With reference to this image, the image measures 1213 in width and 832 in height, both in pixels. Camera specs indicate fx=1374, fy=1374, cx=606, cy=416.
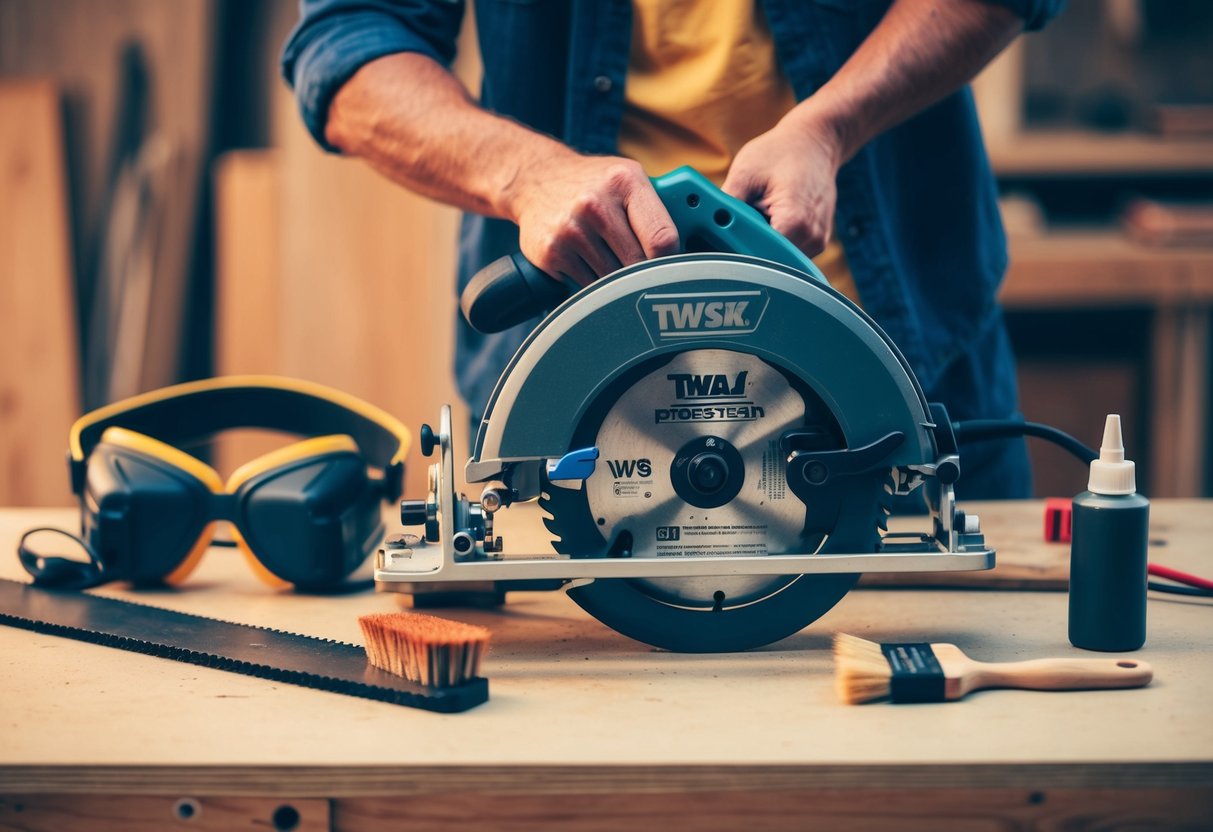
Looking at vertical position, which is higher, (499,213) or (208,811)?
(499,213)

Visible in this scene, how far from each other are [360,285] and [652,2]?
1.81 metres

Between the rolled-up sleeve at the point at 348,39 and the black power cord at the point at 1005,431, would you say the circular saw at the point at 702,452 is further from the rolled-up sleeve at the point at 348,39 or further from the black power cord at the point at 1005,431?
the rolled-up sleeve at the point at 348,39

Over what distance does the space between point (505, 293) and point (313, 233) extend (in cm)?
218

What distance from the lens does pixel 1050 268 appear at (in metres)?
3.06

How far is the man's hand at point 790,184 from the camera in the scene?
1169mm

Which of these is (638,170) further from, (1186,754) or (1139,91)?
(1139,91)

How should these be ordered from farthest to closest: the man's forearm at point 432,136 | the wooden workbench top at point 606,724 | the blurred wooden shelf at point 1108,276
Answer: the blurred wooden shelf at point 1108,276 < the man's forearm at point 432,136 < the wooden workbench top at point 606,724

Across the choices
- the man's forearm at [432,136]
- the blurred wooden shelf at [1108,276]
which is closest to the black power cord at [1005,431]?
the man's forearm at [432,136]

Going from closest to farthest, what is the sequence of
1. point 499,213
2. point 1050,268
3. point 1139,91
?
point 499,213 → point 1050,268 → point 1139,91

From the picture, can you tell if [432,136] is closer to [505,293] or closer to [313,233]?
[505,293]

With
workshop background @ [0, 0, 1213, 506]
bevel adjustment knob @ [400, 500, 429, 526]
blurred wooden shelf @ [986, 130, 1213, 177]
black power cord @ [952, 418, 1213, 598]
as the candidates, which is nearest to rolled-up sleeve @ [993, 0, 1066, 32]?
black power cord @ [952, 418, 1213, 598]

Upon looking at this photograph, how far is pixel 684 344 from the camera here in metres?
1.03

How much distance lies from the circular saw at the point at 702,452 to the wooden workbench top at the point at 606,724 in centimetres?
6

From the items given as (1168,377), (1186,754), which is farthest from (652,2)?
(1168,377)
